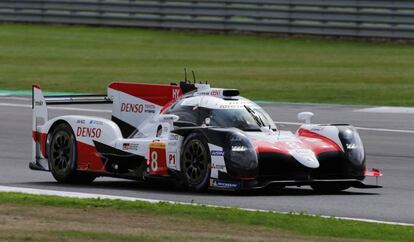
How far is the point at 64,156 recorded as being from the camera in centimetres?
1525

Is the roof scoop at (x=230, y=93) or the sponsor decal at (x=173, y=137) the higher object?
the roof scoop at (x=230, y=93)

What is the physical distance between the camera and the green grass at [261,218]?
34.8ft

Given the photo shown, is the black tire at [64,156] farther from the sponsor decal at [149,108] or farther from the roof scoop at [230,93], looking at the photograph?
the roof scoop at [230,93]

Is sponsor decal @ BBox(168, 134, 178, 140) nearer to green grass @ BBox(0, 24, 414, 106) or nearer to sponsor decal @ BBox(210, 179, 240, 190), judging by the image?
sponsor decal @ BBox(210, 179, 240, 190)

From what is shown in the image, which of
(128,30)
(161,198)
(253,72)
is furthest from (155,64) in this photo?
(161,198)

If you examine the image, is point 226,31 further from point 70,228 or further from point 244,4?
point 70,228

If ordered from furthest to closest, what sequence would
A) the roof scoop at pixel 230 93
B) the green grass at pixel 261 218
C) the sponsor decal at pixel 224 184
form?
the roof scoop at pixel 230 93, the sponsor decal at pixel 224 184, the green grass at pixel 261 218

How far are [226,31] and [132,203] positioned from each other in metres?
29.6

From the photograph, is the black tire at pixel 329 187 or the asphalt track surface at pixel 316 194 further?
the black tire at pixel 329 187

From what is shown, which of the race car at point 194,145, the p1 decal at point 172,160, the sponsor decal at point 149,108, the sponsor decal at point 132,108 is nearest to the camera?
the race car at point 194,145

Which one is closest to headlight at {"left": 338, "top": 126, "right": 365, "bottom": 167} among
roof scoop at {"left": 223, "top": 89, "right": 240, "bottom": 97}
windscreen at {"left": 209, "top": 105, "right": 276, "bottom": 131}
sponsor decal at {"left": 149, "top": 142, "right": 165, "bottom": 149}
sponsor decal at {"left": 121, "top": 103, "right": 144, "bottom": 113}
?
windscreen at {"left": 209, "top": 105, "right": 276, "bottom": 131}

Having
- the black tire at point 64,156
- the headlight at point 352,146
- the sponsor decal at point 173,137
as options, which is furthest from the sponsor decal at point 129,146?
the headlight at point 352,146

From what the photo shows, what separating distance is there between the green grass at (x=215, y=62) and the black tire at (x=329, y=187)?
11.9m

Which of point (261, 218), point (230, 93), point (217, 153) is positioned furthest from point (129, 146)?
point (261, 218)
